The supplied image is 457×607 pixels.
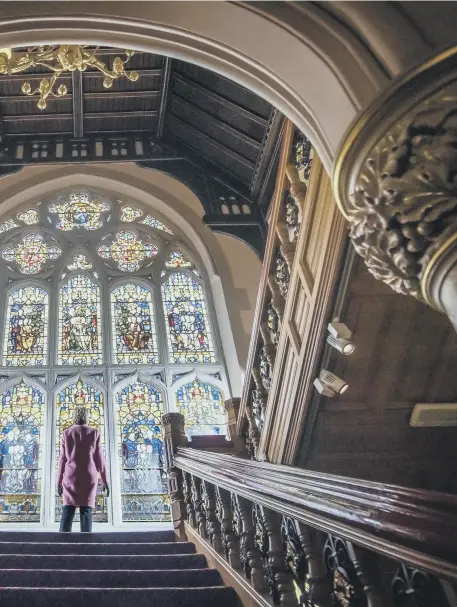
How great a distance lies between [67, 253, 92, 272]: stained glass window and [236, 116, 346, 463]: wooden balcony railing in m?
5.21

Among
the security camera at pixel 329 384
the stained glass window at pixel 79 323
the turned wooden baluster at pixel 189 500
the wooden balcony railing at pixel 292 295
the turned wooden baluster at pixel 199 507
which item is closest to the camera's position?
the wooden balcony railing at pixel 292 295

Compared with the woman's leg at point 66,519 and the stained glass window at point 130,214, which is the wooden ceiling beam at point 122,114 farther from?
the woman's leg at point 66,519

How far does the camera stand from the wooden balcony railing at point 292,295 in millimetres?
3436

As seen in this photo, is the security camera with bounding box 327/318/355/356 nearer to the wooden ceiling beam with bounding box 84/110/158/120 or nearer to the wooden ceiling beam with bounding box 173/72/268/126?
the wooden ceiling beam with bounding box 173/72/268/126

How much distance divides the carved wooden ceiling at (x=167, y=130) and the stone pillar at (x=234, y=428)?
3.67 meters

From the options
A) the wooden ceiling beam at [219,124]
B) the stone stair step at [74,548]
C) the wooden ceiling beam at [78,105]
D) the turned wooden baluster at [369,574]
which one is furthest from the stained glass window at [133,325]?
the turned wooden baluster at [369,574]

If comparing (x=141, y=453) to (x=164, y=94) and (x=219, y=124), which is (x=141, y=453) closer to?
(x=219, y=124)

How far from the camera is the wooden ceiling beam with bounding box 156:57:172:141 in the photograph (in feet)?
28.8

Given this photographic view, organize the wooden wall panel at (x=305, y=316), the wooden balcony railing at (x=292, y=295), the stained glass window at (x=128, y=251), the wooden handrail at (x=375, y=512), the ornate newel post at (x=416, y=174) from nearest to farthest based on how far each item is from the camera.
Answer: the wooden handrail at (x=375, y=512), the ornate newel post at (x=416, y=174), the wooden wall panel at (x=305, y=316), the wooden balcony railing at (x=292, y=295), the stained glass window at (x=128, y=251)

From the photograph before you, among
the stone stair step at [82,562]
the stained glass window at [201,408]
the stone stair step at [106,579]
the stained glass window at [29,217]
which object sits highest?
the stained glass window at [29,217]

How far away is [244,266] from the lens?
352 inches

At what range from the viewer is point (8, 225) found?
962 centimetres

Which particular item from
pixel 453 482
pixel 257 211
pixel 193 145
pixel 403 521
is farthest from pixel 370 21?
pixel 193 145

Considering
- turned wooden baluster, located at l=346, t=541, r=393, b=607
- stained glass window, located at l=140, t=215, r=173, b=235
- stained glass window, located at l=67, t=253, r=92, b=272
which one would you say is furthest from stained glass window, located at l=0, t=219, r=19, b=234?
turned wooden baluster, located at l=346, t=541, r=393, b=607
